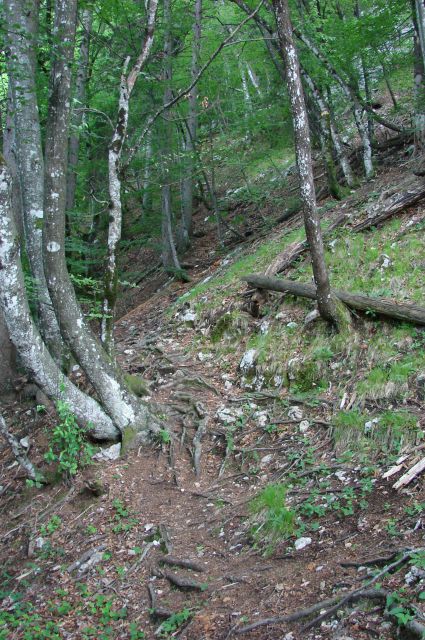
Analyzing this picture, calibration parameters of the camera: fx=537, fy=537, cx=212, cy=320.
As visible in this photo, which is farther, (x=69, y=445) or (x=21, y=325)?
(x=69, y=445)

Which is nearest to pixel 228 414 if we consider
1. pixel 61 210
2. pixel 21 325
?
pixel 21 325

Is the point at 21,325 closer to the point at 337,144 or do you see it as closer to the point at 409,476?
the point at 409,476

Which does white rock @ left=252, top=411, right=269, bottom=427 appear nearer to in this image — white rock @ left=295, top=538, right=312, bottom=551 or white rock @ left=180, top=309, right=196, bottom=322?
white rock @ left=295, top=538, right=312, bottom=551

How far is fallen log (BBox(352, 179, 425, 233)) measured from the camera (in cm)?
931

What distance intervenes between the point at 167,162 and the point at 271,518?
35.4 feet

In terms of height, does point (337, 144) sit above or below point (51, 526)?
above

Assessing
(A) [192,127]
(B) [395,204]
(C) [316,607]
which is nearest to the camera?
(C) [316,607]

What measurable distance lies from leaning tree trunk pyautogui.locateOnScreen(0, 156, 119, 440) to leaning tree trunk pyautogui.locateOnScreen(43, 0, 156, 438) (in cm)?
33

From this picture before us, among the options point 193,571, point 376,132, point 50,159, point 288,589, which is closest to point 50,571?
point 193,571

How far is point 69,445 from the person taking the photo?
6.81 metres

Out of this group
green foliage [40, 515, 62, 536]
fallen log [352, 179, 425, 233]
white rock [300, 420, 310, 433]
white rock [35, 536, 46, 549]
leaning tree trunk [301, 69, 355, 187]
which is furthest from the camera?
leaning tree trunk [301, 69, 355, 187]

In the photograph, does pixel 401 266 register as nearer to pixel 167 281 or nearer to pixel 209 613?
pixel 209 613

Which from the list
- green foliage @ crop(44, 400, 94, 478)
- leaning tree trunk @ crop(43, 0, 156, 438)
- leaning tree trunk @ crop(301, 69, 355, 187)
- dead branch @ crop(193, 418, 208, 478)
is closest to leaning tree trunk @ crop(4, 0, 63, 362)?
leaning tree trunk @ crop(43, 0, 156, 438)

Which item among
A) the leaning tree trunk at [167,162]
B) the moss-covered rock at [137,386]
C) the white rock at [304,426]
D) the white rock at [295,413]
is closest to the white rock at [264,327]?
the white rock at [295,413]
